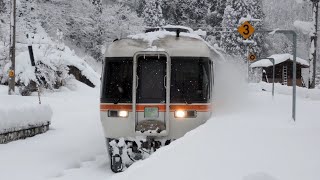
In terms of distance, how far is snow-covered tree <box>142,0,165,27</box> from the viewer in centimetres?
5653

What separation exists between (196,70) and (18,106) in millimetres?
5487

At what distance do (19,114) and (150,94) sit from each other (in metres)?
4.58

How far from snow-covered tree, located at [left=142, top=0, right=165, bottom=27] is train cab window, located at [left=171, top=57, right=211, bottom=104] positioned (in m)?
47.5

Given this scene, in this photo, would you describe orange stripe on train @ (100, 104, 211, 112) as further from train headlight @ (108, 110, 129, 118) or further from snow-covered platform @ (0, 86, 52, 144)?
snow-covered platform @ (0, 86, 52, 144)

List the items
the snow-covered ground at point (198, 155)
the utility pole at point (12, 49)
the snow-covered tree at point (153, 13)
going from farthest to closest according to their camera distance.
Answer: the snow-covered tree at point (153, 13), the utility pole at point (12, 49), the snow-covered ground at point (198, 155)

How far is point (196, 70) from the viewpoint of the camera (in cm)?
927

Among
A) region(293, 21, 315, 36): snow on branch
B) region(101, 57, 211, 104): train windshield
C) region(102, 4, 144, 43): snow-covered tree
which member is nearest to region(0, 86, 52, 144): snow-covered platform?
region(101, 57, 211, 104): train windshield

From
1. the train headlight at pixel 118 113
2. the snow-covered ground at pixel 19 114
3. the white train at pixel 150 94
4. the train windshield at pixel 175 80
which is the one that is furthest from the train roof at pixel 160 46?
the snow-covered ground at pixel 19 114

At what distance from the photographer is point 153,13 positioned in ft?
186

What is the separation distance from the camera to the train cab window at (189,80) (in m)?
9.19

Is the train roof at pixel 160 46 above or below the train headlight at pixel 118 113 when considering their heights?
above

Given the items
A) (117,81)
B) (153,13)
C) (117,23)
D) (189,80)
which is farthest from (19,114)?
(153,13)

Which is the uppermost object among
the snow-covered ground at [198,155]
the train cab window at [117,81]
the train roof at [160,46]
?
the train roof at [160,46]

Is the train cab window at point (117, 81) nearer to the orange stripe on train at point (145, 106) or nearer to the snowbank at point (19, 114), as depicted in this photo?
the orange stripe on train at point (145, 106)
